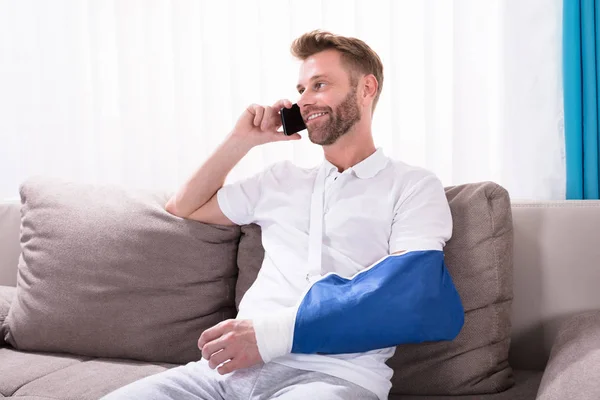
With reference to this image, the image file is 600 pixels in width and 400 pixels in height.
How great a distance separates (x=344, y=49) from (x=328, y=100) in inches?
6.5

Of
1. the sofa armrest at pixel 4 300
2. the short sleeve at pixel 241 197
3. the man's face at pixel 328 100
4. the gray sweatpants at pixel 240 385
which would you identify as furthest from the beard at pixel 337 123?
the sofa armrest at pixel 4 300

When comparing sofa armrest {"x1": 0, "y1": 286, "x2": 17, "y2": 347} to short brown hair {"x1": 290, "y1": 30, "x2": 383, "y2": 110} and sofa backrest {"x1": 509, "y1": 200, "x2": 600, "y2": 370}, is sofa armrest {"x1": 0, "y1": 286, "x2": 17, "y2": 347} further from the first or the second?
sofa backrest {"x1": 509, "y1": 200, "x2": 600, "y2": 370}

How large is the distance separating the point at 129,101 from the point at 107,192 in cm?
68

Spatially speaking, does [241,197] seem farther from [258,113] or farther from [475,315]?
[475,315]

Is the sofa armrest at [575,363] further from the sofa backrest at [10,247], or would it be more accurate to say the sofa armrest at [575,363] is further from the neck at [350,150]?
the sofa backrest at [10,247]

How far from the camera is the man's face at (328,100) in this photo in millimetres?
1823

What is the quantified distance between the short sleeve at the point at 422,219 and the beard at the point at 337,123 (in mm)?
267

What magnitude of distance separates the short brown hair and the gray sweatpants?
2.71ft

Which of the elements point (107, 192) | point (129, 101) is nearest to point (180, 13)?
point (129, 101)

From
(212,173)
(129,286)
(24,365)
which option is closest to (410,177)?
(212,173)

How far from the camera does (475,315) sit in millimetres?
1747

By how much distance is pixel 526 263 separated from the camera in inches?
74.9

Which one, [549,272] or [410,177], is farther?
[549,272]

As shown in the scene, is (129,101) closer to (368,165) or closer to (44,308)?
(44,308)
